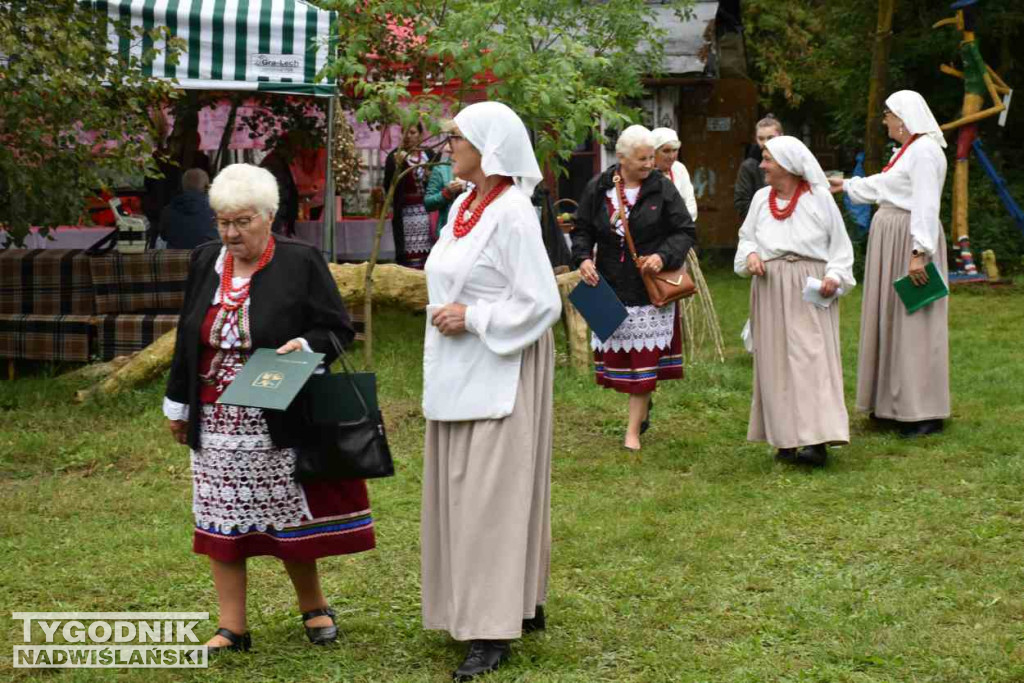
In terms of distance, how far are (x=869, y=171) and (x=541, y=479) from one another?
551 inches

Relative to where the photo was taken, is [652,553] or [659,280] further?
[659,280]

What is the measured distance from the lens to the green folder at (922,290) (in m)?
8.70

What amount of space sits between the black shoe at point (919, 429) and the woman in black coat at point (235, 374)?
4.94m

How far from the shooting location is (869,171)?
1806cm

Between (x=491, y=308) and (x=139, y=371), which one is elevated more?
(x=491, y=308)

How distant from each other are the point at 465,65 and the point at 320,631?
17.3 ft

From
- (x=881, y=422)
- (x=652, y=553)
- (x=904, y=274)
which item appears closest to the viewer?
(x=652, y=553)

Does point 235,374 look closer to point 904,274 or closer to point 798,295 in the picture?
point 798,295

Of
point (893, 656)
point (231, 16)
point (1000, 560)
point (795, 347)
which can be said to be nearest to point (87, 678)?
point (893, 656)

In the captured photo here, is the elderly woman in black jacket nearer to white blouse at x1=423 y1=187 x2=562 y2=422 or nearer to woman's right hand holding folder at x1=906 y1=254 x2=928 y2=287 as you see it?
woman's right hand holding folder at x1=906 y1=254 x2=928 y2=287

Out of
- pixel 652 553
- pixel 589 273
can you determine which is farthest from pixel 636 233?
pixel 652 553

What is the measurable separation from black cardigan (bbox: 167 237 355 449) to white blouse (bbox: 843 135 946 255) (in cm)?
465

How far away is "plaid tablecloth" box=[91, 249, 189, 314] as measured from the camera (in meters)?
11.7

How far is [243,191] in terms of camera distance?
4.82 metres
